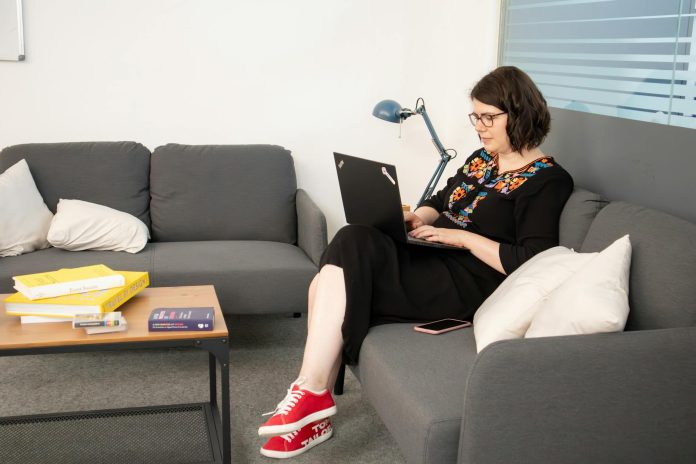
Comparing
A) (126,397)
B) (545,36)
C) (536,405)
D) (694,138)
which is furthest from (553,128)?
(126,397)

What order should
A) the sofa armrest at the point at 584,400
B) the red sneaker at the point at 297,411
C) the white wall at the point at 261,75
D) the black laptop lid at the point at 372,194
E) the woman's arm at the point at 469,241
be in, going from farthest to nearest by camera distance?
the white wall at the point at 261,75, the woman's arm at the point at 469,241, the black laptop lid at the point at 372,194, the red sneaker at the point at 297,411, the sofa armrest at the point at 584,400

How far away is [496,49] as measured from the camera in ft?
12.2

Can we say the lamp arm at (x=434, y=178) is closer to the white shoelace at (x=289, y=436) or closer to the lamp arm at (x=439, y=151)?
the lamp arm at (x=439, y=151)

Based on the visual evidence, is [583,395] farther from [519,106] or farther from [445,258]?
[519,106]

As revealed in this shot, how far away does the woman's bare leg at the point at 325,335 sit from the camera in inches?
95.8

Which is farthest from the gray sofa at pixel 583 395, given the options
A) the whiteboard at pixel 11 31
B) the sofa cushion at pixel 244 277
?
the whiteboard at pixel 11 31

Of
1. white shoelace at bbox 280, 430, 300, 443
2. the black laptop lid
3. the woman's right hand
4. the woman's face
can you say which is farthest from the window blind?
white shoelace at bbox 280, 430, 300, 443

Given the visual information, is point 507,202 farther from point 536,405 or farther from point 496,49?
point 496,49

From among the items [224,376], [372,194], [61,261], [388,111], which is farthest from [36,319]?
[388,111]

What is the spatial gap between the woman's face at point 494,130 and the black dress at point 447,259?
9 centimetres

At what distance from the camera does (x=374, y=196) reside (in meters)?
2.56

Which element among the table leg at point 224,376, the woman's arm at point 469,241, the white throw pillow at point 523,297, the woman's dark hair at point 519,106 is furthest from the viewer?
the woman's dark hair at point 519,106

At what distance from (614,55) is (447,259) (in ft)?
2.93

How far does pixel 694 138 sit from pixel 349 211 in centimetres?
109
